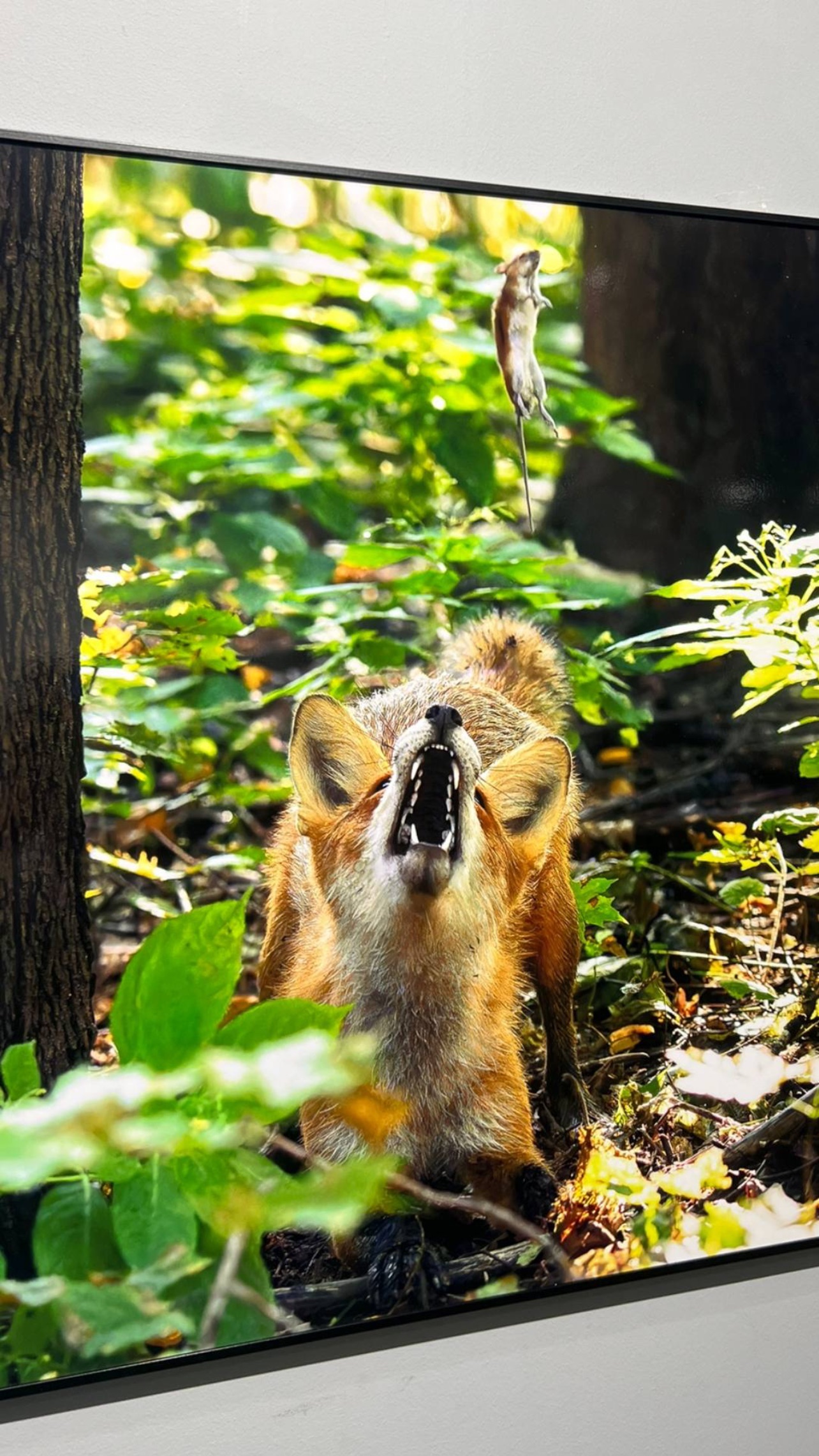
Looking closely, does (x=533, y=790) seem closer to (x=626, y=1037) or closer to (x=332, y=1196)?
(x=626, y=1037)

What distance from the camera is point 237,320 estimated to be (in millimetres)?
1308

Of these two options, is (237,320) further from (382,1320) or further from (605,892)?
(382,1320)

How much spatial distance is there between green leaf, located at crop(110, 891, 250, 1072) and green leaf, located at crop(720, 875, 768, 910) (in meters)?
0.62

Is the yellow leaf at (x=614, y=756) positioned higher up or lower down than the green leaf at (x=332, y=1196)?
higher up

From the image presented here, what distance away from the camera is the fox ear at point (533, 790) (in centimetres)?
140

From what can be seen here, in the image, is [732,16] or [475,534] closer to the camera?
[475,534]

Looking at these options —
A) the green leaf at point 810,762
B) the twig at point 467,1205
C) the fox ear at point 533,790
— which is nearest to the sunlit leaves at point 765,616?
the green leaf at point 810,762

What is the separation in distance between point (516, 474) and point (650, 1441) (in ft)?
3.79

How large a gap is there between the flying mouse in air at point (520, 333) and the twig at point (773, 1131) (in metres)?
0.78

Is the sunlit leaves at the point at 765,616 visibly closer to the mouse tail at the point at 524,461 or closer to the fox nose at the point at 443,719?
the mouse tail at the point at 524,461

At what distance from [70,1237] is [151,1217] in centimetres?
8

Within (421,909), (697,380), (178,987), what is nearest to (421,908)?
(421,909)

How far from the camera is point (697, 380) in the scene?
5.11 ft

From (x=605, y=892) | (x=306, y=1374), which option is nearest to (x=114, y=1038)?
(x=306, y=1374)
